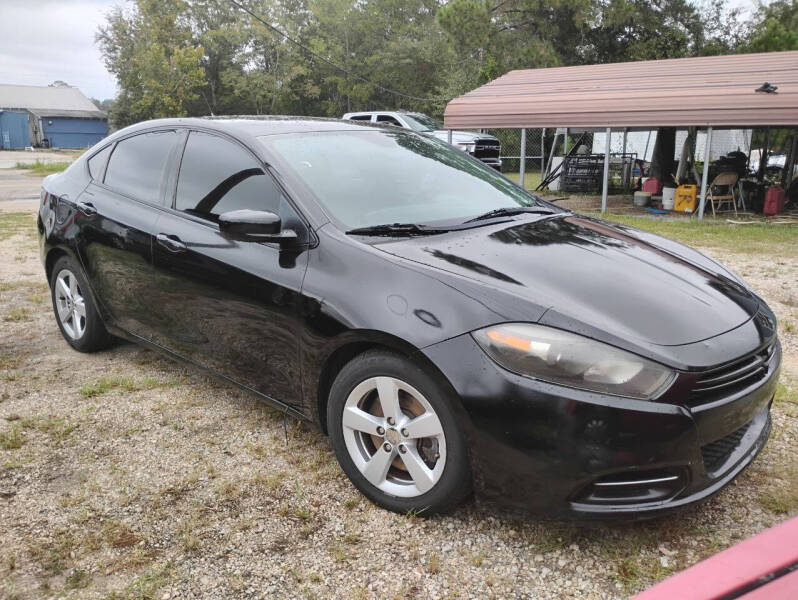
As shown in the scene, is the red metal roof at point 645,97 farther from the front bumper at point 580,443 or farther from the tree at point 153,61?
the tree at point 153,61

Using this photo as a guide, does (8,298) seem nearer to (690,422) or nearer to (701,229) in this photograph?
(690,422)

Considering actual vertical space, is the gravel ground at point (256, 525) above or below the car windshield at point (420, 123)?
below

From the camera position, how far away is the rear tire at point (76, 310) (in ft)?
13.5

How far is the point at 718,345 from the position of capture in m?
2.21

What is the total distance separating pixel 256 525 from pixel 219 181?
1677 millimetres

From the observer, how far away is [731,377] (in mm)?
2193

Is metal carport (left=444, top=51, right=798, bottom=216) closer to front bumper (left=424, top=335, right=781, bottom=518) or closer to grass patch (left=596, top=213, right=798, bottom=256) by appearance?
grass patch (left=596, top=213, right=798, bottom=256)

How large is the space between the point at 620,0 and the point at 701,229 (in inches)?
817

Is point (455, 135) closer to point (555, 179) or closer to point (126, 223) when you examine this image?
point (555, 179)

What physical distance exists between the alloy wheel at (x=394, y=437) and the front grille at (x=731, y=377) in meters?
0.86

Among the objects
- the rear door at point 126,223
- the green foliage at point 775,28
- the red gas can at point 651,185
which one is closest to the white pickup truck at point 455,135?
the red gas can at point 651,185

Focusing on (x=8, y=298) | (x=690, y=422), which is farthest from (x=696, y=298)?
(x=8, y=298)

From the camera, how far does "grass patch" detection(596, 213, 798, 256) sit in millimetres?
8844

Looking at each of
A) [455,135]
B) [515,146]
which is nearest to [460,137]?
[455,135]
